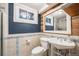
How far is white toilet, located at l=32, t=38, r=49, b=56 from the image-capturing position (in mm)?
1332

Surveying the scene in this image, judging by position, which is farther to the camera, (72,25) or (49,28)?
(49,28)

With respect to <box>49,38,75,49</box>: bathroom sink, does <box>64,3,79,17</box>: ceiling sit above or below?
above

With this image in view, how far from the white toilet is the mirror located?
0.49 ft

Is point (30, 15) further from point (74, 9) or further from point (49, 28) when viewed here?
point (74, 9)

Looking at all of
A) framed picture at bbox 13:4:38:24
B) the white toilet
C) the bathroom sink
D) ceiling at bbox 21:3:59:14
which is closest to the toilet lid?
the white toilet

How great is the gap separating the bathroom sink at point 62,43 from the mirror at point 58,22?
106mm

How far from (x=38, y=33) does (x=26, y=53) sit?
0.30m

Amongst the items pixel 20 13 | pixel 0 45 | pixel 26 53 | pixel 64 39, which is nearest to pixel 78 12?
pixel 64 39

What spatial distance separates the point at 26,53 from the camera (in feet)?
4.39

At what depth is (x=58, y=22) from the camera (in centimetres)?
137

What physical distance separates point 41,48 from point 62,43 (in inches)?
10.8

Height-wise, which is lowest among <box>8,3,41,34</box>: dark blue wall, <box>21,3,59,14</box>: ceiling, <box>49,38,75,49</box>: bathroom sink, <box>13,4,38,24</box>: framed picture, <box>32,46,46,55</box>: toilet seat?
<box>32,46,46,55</box>: toilet seat

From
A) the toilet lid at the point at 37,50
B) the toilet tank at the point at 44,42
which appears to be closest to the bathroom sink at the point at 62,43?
the toilet tank at the point at 44,42

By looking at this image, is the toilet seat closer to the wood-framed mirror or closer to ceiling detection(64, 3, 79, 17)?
the wood-framed mirror
